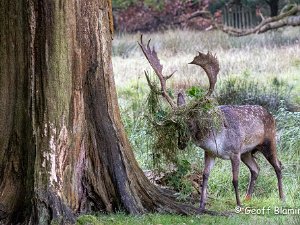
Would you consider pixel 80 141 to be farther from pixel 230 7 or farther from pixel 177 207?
pixel 230 7

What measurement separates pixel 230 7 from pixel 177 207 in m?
32.6

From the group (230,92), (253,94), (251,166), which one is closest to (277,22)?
(253,94)

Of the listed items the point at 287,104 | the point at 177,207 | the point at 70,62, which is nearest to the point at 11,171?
the point at 70,62

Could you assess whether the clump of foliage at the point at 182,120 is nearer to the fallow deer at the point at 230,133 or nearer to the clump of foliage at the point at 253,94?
the fallow deer at the point at 230,133

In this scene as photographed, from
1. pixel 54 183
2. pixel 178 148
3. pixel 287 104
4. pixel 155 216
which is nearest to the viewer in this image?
pixel 54 183

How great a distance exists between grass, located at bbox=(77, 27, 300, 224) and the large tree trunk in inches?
13.5

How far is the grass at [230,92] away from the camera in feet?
26.9

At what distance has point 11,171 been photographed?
7.19 m

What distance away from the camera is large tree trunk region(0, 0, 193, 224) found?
23.0 feet

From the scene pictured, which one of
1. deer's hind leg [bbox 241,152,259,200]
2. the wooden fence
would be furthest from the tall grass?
the wooden fence

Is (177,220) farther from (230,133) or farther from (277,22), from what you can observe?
(277,22)

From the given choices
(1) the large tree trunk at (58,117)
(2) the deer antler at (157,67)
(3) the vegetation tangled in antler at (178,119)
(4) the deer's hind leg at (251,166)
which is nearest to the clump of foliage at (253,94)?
(4) the deer's hind leg at (251,166)

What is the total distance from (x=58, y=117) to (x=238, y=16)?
32590mm

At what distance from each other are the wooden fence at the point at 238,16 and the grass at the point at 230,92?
26.9 ft
